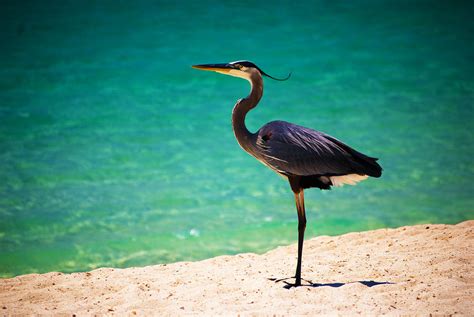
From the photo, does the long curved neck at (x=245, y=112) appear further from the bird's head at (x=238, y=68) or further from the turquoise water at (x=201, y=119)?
the turquoise water at (x=201, y=119)

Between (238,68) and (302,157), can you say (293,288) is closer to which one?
(302,157)

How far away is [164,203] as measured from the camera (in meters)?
9.00

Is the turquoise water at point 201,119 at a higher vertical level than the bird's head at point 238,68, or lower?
lower

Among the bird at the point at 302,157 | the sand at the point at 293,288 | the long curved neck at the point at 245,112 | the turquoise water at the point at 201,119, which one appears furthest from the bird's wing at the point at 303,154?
the turquoise water at the point at 201,119

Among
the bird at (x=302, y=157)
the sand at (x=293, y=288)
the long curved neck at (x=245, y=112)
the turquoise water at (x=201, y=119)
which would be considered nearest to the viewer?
the sand at (x=293, y=288)

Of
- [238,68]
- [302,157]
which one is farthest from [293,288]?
[238,68]

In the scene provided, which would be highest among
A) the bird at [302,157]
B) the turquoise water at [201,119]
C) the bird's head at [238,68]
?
the bird's head at [238,68]

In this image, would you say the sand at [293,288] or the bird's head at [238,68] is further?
the bird's head at [238,68]

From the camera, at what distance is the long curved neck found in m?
4.81

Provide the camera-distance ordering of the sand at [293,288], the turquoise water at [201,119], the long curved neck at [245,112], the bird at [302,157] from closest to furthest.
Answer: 1. the sand at [293,288]
2. the bird at [302,157]
3. the long curved neck at [245,112]
4. the turquoise water at [201,119]

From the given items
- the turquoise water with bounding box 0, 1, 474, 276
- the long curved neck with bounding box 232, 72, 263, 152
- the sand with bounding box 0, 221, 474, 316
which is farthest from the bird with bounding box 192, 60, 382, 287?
the turquoise water with bounding box 0, 1, 474, 276

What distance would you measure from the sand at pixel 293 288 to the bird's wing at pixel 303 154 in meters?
0.85

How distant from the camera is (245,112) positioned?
488 centimetres

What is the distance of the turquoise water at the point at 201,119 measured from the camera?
827 centimetres
